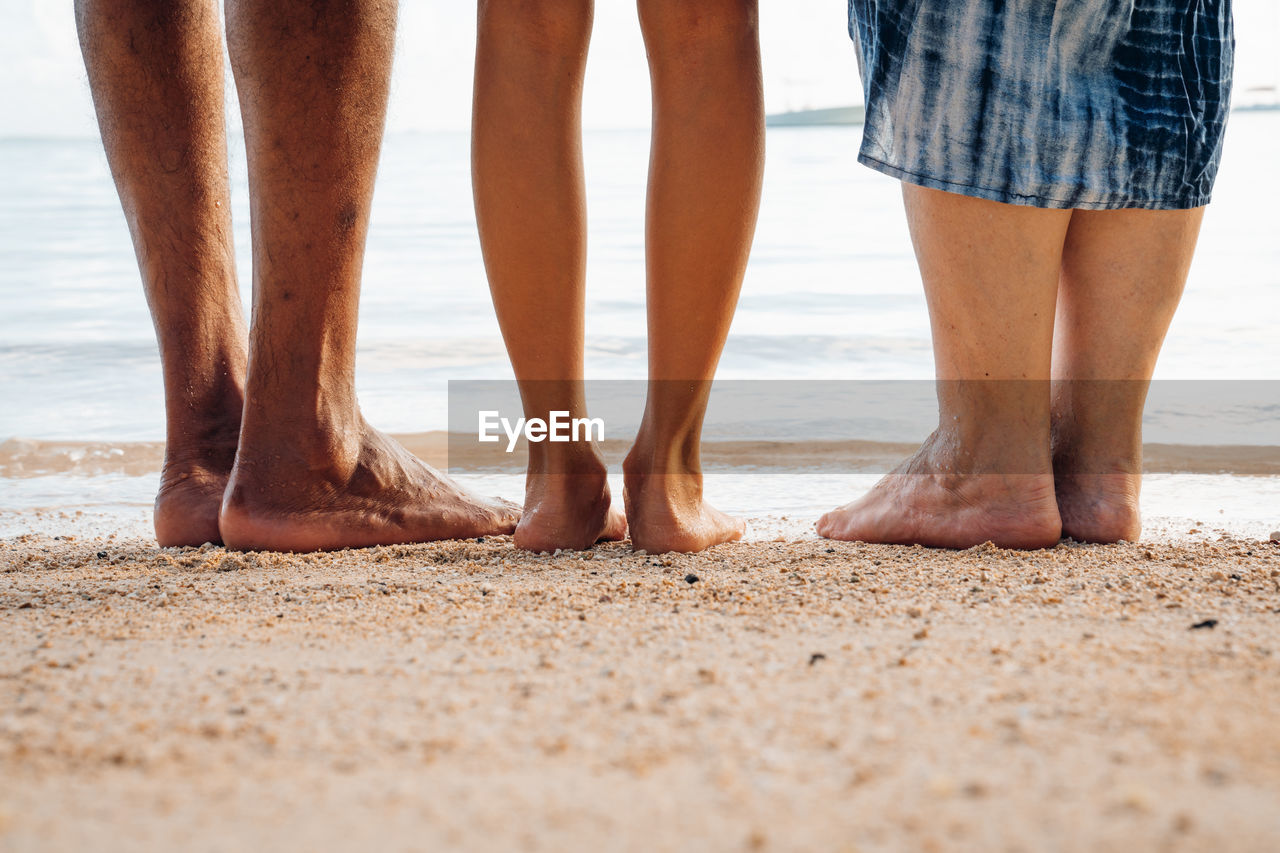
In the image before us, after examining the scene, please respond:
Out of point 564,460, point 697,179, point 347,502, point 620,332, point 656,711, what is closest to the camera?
point 656,711

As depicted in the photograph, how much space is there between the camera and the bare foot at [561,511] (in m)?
1.81

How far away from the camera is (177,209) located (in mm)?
1958

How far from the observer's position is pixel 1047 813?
0.82m

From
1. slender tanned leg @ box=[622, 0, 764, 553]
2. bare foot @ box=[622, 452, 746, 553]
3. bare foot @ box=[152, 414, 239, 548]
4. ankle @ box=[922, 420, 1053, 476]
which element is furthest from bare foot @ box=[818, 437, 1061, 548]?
bare foot @ box=[152, 414, 239, 548]

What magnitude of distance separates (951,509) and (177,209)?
1.31m

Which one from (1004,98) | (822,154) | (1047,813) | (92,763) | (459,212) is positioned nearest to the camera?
(1047,813)

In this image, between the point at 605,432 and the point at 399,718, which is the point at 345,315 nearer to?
the point at 399,718

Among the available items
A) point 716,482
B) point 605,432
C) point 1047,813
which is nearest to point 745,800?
point 1047,813

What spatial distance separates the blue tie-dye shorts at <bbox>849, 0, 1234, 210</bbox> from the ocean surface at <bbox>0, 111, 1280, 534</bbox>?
0.74 m

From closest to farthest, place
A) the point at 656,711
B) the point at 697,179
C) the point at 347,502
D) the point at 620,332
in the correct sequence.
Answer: the point at 656,711 < the point at 697,179 < the point at 347,502 < the point at 620,332

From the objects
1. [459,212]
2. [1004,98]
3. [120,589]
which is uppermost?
[459,212]

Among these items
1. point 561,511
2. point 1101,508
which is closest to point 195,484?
point 561,511

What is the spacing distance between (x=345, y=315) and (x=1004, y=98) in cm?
104

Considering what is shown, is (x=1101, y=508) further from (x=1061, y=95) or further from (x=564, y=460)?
(x=564, y=460)
